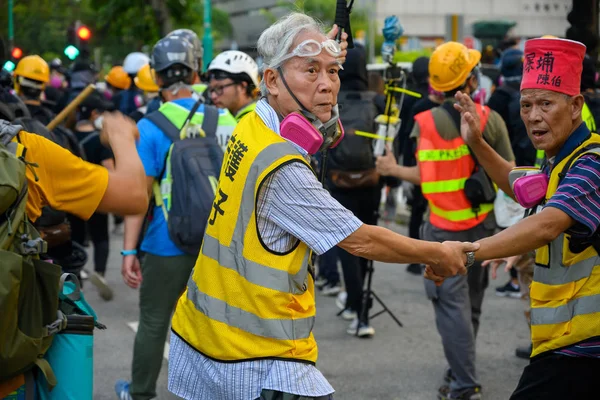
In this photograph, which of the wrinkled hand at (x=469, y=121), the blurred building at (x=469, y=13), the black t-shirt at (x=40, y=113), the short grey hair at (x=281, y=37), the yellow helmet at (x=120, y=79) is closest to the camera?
the short grey hair at (x=281, y=37)

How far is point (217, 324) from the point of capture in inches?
115

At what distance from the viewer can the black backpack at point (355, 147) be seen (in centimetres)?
710

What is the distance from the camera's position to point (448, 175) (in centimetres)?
551

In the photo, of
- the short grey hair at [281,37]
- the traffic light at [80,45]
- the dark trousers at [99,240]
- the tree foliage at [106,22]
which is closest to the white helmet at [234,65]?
the tree foliage at [106,22]

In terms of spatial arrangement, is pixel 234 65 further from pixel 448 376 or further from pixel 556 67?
pixel 556 67

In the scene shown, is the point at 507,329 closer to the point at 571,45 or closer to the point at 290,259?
the point at 571,45

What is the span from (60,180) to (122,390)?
2582 mm

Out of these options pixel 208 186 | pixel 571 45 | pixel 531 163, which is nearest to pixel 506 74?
pixel 531 163

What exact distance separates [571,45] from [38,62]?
5.63 m

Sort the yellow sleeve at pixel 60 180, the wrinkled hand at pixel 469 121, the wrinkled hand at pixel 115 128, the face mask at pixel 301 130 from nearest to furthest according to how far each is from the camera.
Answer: the face mask at pixel 301 130
the yellow sleeve at pixel 60 180
the wrinkled hand at pixel 115 128
the wrinkled hand at pixel 469 121

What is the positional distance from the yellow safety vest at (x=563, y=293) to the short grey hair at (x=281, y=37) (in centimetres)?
115

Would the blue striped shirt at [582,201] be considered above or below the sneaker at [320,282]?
above

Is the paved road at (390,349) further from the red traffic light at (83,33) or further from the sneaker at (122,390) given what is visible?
the red traffic light at (83,33)

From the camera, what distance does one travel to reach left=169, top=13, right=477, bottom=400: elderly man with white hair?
2.83 metres
